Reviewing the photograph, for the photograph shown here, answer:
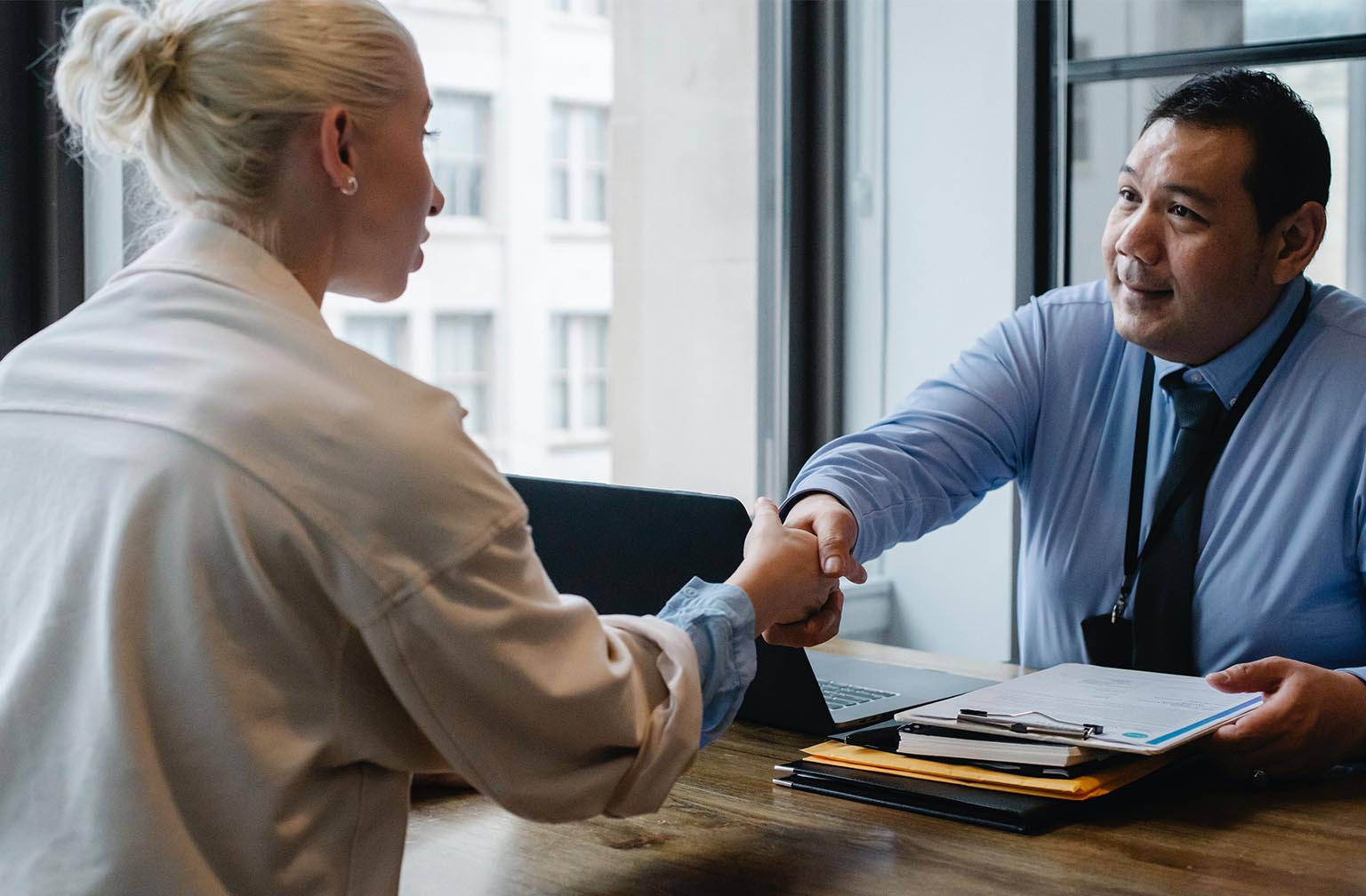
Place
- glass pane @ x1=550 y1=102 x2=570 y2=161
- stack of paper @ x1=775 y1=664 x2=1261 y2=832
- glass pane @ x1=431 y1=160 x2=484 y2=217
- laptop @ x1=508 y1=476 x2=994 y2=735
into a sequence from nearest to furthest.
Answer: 1. stack of paper @ x1=775 y1=664 x2=1261 y2=832
2. laptop @ x1=508 y1=476 x2=994 y2=735
3. glass pane @ x1=431 y1=160 x2=484 y2=217
4. glass pane @ x1=550 y1=102 x2=570 y2=161

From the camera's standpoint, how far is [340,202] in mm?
1149

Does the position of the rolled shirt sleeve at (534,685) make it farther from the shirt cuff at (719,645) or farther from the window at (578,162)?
the window at (578,162)

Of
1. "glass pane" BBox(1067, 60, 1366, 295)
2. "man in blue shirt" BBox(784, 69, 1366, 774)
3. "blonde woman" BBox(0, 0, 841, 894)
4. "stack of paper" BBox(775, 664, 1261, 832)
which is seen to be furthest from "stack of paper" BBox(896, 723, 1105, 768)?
"glass pane" BBox(1067, 60, 1366, 295)

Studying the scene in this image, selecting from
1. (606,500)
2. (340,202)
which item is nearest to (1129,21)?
(606,500)

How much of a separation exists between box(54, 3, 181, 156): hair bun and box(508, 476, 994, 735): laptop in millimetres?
613

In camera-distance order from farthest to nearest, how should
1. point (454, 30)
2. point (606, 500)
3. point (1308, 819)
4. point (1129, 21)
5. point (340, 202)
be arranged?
point (454, 30), point (1129, 21), point (606, 500), point (1308, 819), point (340, 202)

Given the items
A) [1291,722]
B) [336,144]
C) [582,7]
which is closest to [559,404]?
[582,7]

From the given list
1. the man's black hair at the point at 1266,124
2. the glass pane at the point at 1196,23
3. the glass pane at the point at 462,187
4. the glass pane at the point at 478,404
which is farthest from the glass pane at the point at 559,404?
the man's black hair at the point at 1266,124

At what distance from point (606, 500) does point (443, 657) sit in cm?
58

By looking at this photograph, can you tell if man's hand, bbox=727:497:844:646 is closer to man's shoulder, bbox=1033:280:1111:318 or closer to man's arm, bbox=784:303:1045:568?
man's arm, bbox=784:303:1045:568

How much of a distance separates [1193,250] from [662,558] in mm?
918

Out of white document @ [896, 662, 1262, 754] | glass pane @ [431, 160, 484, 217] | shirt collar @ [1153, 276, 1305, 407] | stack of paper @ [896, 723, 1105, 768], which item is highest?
glass pane @ [431, 160, 484, 217]

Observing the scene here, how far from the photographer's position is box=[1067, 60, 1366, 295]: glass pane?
304 cm

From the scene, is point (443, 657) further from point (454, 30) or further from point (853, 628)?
point (454, 30)
